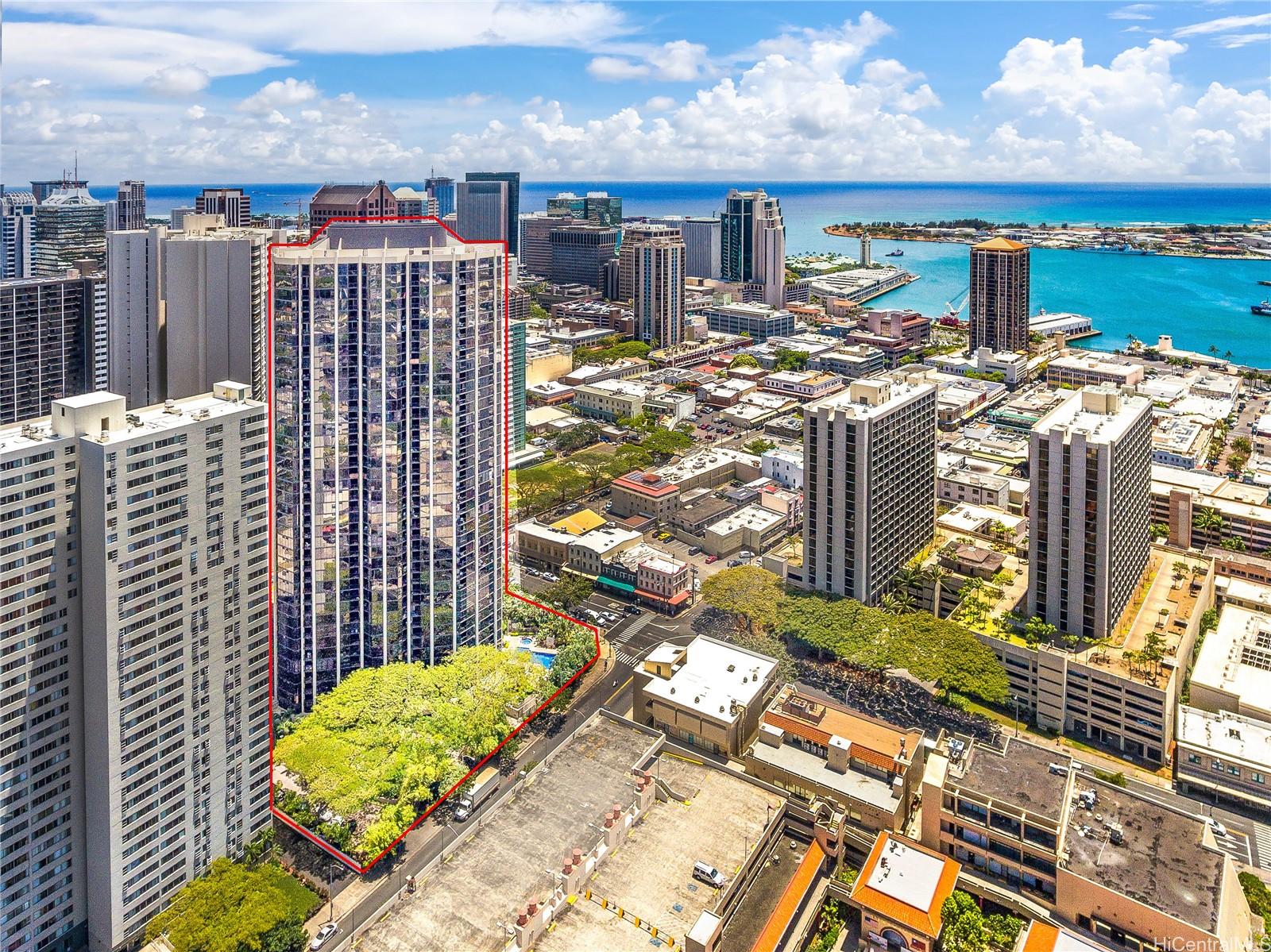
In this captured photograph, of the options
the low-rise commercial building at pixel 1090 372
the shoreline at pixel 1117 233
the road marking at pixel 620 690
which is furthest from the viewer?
the shoreline at pixel 1117 233

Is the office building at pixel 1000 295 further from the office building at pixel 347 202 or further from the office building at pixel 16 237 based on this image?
the office building at pixel 16 237

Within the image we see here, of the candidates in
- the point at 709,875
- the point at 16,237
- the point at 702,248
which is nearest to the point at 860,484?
the point at 709,875

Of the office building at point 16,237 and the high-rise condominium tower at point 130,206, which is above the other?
the high-rise condominium tower at point 130,206

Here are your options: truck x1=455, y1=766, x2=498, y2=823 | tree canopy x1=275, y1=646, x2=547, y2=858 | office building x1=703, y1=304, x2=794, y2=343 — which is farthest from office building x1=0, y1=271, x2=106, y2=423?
office building x1=703, y1=304, x2=794, y2=343

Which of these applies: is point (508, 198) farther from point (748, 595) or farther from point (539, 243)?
point (748, 595)

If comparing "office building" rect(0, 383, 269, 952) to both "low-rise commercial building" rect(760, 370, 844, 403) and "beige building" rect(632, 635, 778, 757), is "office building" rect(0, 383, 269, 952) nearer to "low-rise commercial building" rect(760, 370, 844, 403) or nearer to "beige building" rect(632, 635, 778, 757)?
"beige building" rect(632, 635, 778, 757)

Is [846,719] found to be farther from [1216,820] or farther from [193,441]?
[193,441]

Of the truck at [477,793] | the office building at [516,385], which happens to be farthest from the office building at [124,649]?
the office building at [516,385]

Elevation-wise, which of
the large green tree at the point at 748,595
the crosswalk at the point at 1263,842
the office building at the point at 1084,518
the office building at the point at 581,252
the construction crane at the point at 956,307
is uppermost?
the office building at the point at 581,252
